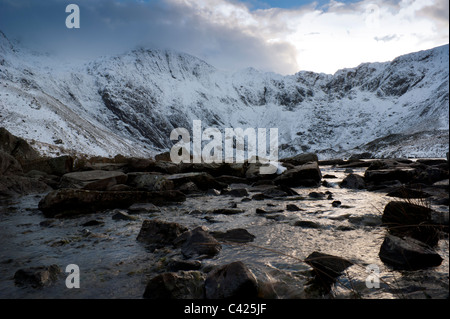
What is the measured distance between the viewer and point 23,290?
309 cm

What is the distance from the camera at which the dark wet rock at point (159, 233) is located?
16.1ft

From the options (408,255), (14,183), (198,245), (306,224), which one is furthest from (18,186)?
(408,255)

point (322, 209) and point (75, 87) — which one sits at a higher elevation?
point (75, 87)

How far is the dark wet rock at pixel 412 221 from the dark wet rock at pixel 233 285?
2.68m

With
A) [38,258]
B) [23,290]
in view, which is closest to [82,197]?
[38,258]

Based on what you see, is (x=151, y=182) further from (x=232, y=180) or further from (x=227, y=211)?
(x=232, y=180)

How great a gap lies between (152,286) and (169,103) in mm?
197718

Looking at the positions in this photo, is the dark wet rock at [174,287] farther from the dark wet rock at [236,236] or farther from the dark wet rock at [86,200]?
the dark wet rock at [86,200]

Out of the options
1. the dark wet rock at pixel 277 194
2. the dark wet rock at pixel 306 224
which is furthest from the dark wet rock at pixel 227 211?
the dark wet rock at pixel 277 194

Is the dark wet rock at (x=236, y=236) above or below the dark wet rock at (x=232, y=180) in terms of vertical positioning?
above

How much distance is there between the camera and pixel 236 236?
513 centimetres

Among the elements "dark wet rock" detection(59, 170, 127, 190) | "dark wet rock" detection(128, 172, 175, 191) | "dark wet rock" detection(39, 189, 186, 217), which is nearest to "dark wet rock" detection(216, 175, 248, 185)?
"dark wet rock" detection(128, 172, 175, 191)
